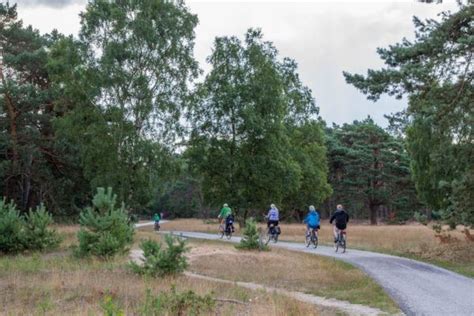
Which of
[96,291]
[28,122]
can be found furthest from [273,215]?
[28,122]

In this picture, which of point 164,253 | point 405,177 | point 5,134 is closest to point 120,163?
point 5,134

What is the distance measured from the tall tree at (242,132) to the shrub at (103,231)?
2274cm

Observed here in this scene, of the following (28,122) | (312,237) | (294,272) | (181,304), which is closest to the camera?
(181,304)

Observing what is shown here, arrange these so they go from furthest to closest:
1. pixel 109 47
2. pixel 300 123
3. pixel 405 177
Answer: pixel 405 177 → pixel 300 123 → pixel 109 47

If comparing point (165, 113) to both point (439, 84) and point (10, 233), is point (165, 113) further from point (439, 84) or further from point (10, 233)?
point (439, 84)

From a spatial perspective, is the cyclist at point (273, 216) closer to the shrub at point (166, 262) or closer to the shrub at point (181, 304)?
the shrub at point (166, 262)

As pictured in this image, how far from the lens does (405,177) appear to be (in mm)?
65875

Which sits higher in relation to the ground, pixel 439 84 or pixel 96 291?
pixel 439 84

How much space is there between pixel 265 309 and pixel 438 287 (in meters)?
5.30

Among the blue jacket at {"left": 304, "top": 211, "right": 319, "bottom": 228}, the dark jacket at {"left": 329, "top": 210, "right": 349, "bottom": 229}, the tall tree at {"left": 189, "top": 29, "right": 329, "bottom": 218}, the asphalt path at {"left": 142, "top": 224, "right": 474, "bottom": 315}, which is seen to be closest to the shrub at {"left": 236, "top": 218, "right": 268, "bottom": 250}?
the asphalt path at {"left": 142, "top": 224, "right": 474, "bottom": 315}

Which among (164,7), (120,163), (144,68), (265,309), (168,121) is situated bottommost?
(265,309)

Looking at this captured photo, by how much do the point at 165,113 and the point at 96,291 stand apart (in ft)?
75.8

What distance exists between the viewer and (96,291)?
41.2 feet

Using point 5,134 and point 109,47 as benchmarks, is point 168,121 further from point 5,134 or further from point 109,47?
point 5,134
